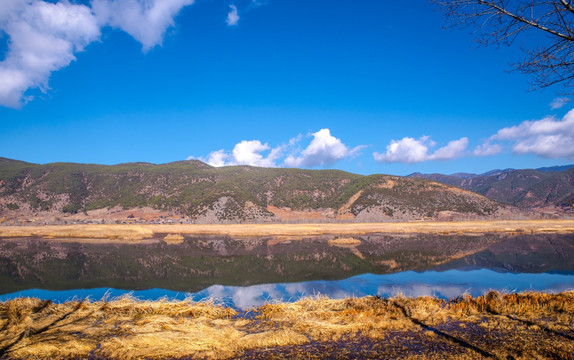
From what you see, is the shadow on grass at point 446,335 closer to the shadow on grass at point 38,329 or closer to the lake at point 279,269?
the lake at point 279,269

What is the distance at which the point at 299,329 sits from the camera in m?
9.22

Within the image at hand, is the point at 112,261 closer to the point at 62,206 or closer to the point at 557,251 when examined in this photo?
the point at 557,251

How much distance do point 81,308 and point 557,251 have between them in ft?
143

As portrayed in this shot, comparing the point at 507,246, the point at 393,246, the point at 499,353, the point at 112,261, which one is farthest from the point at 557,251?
the point at 112,261

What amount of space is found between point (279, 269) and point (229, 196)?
7901cm

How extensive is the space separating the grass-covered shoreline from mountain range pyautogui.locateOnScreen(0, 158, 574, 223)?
76.1 metres

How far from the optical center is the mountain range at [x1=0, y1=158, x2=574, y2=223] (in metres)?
94.6

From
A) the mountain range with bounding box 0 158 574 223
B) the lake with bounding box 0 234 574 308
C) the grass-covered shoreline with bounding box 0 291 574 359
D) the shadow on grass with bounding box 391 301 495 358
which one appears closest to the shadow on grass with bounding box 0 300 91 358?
the grass-covered shoreline with bounding box 0 291 574 359

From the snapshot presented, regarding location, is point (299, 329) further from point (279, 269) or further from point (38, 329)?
point (279, 269)

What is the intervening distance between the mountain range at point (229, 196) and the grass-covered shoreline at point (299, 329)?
7610 centimetres

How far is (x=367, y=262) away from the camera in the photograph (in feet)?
99.2

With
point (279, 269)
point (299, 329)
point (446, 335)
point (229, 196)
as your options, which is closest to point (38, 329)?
point (299, 329)

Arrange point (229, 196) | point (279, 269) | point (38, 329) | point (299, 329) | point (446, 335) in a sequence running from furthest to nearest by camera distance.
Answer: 1. point (229, 196)
2. point (279, 269)
3. point (38, 329)
4. point (299, 329)
5. point (446, 335)

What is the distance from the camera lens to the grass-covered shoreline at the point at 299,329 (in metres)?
7.54
